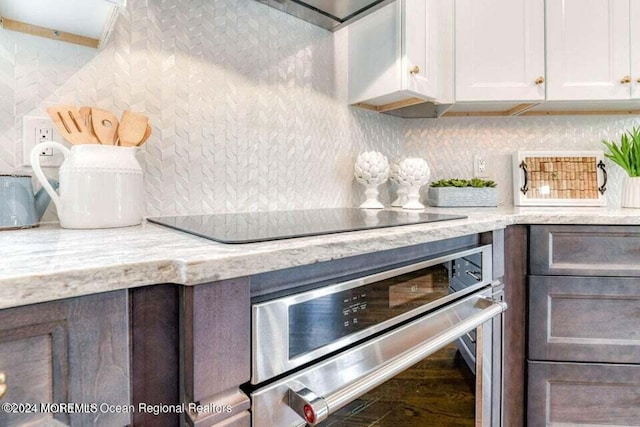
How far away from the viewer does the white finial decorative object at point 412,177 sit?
5.01 feet

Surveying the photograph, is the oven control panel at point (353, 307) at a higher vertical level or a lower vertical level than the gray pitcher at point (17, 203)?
lower

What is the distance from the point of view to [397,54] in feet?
4.38

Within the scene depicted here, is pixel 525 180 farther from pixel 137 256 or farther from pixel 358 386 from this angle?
pixel 137 256

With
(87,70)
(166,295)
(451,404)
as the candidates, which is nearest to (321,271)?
(166,295)

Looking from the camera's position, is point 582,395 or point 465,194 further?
point 465,194

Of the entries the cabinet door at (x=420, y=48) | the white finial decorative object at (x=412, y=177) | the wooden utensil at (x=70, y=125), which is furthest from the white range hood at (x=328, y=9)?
the wooden utensil at (x=70, y=125)

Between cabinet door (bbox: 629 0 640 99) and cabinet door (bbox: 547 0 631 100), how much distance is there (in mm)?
20

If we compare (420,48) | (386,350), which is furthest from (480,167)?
(386,350)

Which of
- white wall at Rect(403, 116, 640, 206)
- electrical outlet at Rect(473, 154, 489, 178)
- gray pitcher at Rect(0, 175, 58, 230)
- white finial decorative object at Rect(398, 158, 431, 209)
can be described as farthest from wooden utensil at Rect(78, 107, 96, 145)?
electrical outlet at Rect(473, 154, 489, 178)

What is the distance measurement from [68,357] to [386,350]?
1.70ft

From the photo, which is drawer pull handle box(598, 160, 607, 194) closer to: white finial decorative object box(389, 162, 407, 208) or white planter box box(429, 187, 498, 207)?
white planter box box(429, 187, 498, 207)

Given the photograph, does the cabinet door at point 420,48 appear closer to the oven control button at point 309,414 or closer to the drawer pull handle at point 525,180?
the drawer pull handle at point 525,180

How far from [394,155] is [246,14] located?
0.93 meters

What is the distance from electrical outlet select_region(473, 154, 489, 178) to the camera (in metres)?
1.83
